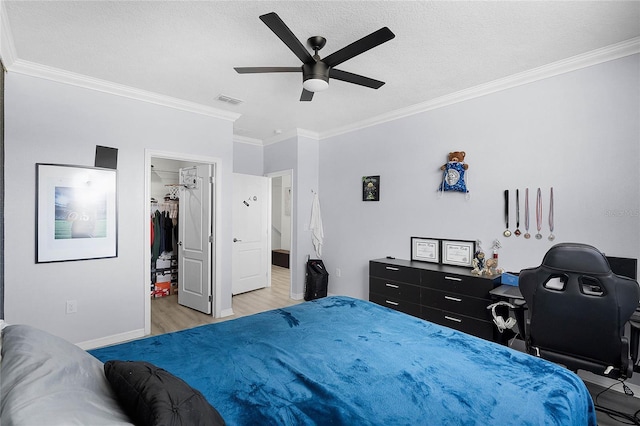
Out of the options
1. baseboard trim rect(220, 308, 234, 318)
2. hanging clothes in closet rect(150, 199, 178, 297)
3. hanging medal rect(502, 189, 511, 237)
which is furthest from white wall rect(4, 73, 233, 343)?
hanging medal rect(502, 189, 511, 237)

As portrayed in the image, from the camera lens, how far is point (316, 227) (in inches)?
205

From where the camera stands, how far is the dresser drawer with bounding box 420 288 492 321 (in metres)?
2.94

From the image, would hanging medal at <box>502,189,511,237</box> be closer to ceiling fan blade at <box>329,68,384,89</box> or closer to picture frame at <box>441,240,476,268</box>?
picture frame at <box>441,240,476,268</box>

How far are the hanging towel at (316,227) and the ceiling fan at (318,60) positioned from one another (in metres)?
2.70

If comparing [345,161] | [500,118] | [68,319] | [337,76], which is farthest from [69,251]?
[500,118]

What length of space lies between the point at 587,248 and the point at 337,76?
6.82 feet

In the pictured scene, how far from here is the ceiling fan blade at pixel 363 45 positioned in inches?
73.9

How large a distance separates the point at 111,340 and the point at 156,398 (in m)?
3.13

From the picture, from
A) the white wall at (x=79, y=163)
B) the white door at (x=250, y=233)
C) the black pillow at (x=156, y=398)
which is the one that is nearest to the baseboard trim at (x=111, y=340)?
the white wall at (x=79, y=163)

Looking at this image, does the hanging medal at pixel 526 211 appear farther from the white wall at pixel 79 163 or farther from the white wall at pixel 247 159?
the white wall at pixel 247 159

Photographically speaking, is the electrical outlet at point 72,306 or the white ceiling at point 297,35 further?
the electrical outlet at point 72,306

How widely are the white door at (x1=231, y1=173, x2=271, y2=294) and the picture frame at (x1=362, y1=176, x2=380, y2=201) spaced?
201 cm

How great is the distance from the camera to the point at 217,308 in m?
4.15

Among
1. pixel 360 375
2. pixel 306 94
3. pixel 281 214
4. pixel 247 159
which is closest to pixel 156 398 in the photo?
pixel 360 375
